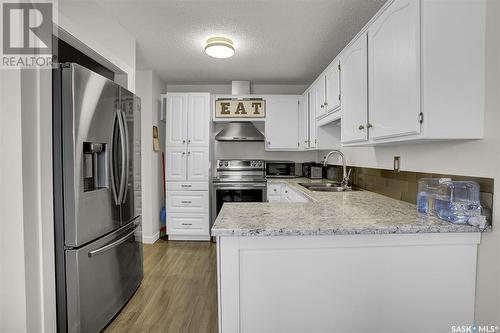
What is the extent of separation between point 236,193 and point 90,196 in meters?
2.24

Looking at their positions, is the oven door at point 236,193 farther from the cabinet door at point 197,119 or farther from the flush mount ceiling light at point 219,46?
the flush mount ceiling light at point 219,46

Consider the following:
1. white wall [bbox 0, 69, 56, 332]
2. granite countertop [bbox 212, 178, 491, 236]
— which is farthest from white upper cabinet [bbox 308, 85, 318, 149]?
white wall [bbox 0, 69, 56, 332]

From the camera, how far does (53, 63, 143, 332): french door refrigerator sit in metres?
1.45

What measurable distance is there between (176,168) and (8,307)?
8.08 feet

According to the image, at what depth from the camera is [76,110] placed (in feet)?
4.81

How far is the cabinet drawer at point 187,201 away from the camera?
3646 mm

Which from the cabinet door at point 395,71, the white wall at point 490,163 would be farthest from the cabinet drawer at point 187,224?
the white wall at point 490,163

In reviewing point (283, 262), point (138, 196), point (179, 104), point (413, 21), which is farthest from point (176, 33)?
point (283, 262)

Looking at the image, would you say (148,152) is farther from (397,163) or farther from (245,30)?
(397,163)

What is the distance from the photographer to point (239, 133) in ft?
12.5

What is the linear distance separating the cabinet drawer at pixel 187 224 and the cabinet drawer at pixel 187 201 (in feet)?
0.28

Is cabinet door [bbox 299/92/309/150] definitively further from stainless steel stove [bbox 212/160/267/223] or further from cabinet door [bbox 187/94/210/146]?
cabinet door [bbox 187/94/210/146]

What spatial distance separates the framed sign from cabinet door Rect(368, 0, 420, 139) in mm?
2329

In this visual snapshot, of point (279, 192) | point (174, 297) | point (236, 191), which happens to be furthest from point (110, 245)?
point (279, 192)
